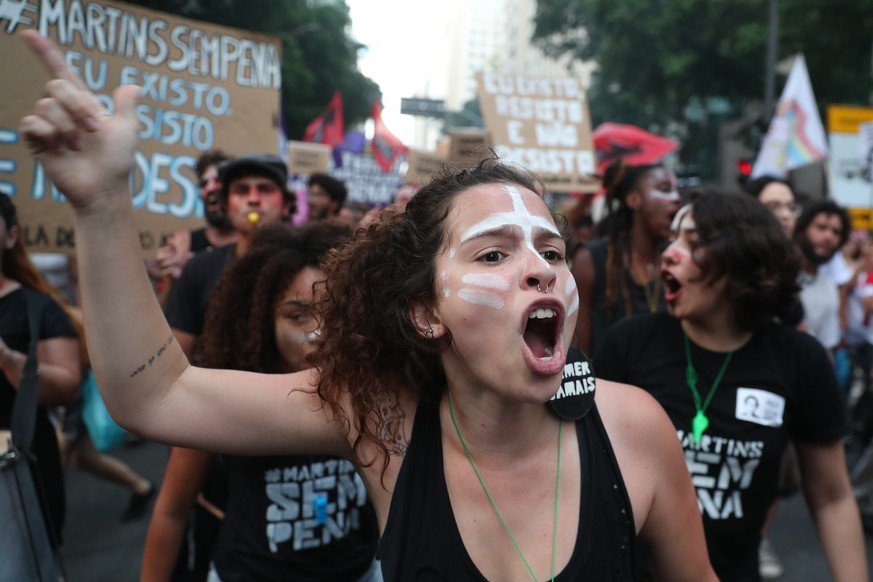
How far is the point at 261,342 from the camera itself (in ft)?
8.33

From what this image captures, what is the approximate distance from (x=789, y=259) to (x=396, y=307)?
1.43 m

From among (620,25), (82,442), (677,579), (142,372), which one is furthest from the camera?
(620,25)

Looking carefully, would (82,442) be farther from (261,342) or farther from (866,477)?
(866,477)

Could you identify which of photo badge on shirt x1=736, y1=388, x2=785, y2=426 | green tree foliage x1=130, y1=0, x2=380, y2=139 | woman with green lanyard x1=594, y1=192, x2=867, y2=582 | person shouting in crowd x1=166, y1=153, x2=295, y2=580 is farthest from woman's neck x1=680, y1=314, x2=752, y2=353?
green tree foliage x1=130, y1=0, x2=380, y2=139

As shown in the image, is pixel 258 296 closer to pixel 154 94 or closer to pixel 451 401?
pixel 451 401

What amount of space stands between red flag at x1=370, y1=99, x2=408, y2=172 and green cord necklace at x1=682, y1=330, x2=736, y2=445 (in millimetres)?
10141

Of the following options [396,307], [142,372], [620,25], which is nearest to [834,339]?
[396,307]

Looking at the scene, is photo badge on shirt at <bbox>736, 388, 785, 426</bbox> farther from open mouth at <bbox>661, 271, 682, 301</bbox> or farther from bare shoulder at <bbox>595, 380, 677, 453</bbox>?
bare shoulder at <bbox>595, 380, 677, 453</bbox>

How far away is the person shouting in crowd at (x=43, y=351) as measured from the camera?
2770 millimetres

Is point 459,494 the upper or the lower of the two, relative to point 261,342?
lower

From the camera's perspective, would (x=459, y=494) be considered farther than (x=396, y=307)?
No

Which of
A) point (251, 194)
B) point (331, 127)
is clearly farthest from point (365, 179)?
point (251, 194)

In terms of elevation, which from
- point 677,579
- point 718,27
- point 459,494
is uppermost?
point 718,27

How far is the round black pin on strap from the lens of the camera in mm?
1682
